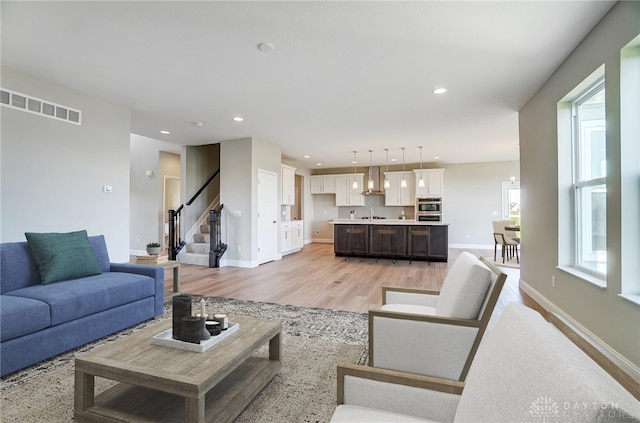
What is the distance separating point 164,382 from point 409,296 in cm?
176

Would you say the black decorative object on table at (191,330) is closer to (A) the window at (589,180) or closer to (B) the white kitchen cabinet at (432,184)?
(A) the window at (589,180)

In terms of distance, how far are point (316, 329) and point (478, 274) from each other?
1.79 m

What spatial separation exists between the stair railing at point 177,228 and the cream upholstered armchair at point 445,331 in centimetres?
624

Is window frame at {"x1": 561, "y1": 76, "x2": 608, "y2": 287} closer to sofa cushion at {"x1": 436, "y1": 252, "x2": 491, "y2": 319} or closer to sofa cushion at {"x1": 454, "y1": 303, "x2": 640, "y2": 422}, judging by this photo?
sofa cushion at {"x1": 436, "y1": 252, "x2": 491, "y2": 319}

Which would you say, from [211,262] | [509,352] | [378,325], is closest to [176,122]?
[211,262]

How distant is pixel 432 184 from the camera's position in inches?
373

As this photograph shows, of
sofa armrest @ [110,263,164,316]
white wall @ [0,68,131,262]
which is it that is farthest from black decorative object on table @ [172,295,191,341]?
white wall @ [0,68,131,262]

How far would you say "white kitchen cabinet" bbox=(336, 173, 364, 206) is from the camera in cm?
1060

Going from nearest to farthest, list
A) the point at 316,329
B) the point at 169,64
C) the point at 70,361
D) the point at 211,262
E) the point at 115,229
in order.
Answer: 1. the point at 70,361
2. the point at 316,329
3. the point at 169,64
4. the point at 115,229
5. the point at 211,262

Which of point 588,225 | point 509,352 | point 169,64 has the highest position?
point 169,64

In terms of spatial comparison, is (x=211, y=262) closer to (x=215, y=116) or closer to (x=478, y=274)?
(x=215, y=116)

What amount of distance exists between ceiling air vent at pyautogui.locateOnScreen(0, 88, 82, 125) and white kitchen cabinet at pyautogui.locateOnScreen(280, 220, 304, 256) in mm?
4865

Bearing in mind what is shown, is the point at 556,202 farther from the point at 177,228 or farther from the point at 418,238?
the point at 177,228

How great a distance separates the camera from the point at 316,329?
2.96m
